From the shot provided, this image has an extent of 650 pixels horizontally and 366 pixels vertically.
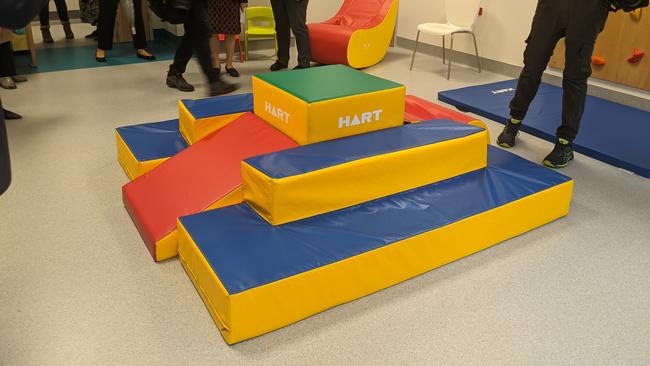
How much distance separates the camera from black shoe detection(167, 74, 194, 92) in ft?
15.2

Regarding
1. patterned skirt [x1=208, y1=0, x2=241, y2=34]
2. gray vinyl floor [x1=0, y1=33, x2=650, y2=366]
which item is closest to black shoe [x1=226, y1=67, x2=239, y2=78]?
patterned skirt [x1=208, y1=0, x2=241, y2=34]

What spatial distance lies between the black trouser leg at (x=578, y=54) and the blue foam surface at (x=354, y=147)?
2.68 feet

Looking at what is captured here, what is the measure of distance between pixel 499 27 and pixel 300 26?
2.03 metres

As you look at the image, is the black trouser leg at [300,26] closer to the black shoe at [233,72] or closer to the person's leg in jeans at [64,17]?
the black shoe at [233,72]

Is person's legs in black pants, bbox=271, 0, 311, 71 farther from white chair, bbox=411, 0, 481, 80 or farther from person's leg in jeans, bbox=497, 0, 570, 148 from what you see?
person's leg in jeans, bbox=497, 0, 570, 148

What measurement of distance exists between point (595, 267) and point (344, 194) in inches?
45.3

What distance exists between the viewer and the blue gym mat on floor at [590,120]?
334 centimetres

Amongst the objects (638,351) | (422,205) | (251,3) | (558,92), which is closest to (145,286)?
(422,205)

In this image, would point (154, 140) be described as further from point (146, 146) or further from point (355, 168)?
point (355, 168)

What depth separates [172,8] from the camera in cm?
338

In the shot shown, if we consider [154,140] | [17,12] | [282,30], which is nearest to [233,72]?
[282,30]

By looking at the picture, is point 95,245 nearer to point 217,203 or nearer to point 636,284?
point 217,203

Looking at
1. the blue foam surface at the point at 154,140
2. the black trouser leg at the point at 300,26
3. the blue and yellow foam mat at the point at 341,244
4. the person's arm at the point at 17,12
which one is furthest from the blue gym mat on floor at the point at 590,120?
the person's arm at the point at 17,12

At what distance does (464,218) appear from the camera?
2.26 m
